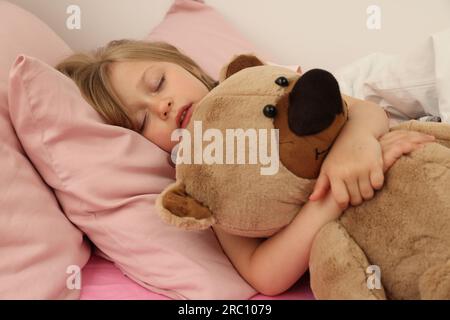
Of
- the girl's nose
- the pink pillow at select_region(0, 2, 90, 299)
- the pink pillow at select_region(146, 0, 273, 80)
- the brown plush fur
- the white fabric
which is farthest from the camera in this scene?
the pink pillow at select_region(146, 0, 273, 80)

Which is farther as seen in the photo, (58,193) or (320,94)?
(58,193)

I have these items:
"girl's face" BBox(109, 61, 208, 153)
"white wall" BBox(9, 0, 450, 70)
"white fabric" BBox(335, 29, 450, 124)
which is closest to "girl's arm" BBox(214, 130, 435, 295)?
"girl's face" BBox(109, 61, 208, 153)

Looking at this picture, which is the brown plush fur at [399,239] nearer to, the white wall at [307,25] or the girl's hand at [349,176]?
the girl's hand at [349,176]

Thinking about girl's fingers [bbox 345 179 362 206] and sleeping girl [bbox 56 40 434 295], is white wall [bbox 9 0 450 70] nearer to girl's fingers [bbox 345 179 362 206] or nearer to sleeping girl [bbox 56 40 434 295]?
sleeping girl [bbox 56 40 434 295]

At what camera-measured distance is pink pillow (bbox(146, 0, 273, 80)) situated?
1.26 m

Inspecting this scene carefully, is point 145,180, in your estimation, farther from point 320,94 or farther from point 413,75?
point 413,75

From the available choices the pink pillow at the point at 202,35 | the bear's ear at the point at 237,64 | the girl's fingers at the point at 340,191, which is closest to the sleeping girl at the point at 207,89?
the girl's fingers at the point at 340,191

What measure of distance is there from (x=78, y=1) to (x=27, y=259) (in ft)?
2.74

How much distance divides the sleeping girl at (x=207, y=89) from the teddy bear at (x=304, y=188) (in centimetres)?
2

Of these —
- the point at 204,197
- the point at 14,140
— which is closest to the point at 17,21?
the point at 14,140

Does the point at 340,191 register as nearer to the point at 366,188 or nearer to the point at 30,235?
the point at 366,188

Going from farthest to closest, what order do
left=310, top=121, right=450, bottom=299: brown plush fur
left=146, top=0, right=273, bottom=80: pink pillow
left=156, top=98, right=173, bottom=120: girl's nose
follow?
1. left=146, top=0, right=273, bottom=80: pink pillow
2. left=156, top=98, right=173, bottom=120: girl's nose
3. left=310, top=121, right=450, bottom=299: brown plush fur

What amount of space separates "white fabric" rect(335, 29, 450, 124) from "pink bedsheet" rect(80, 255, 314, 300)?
447 millimetres

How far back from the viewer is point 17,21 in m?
1.00
